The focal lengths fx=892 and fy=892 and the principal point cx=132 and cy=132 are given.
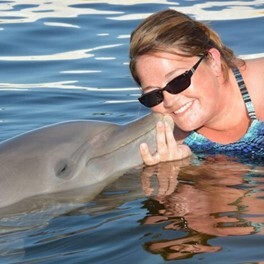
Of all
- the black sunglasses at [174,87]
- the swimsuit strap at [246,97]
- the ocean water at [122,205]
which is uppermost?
the black sunglasses at [174,87]

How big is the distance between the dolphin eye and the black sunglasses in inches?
36.1

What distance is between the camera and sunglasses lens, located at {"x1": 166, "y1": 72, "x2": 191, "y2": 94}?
7223mm

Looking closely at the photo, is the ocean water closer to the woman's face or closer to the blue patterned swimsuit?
the blue patterned swimsuit

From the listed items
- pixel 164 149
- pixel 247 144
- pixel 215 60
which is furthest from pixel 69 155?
pixel 247 144

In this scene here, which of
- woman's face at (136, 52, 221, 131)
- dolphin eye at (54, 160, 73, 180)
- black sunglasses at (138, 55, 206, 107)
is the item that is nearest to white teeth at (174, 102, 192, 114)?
woman's face at (136, 52, 221, 131)

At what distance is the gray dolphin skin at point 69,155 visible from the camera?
6777mm

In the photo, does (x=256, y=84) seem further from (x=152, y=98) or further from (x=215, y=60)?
(x=152, y=98)

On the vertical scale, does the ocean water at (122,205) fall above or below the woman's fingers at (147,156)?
below

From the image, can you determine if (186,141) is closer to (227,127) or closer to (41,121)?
(227,127)

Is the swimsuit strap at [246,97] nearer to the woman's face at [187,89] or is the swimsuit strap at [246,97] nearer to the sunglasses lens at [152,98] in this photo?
the woman's face at [187,89]

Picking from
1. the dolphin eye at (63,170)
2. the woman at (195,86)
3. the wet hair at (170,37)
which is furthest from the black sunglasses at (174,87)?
the dolphin eye at (63,170)

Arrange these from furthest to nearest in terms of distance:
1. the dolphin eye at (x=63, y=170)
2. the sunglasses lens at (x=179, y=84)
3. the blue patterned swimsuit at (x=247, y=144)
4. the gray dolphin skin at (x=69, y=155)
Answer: the blue patterned swimsuit at (x=247, y=144) → the sunglasses lens at (x=179, y=84) → the dolphin eye at (x=63, y=170) → the gray dolphin skin at (x=69, y=155)

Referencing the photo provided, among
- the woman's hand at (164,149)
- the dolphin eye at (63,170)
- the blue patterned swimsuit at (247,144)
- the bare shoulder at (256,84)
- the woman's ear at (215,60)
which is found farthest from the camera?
the bare shoulder at (256,84)

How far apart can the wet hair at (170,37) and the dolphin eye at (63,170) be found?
1.08m
